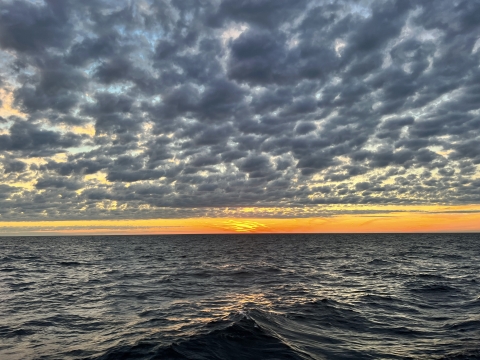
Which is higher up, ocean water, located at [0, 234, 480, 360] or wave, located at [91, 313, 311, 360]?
wave, located at [91, 313, 311, 360]

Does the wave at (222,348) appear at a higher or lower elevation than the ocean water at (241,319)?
higher

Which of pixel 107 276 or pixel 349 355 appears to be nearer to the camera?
pixel 349 355

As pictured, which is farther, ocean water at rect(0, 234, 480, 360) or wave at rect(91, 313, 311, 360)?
ocean water at rect(0, 234, 480, 360)

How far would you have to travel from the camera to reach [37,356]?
11711 mm

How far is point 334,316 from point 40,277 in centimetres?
→ 2950

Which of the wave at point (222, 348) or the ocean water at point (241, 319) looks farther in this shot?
the ocean water at point (241, 319)

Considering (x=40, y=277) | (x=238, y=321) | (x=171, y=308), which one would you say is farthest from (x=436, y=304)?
(x=40, y=277)

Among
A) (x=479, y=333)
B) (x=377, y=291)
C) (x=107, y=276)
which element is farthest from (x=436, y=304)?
(x=107, y=276)

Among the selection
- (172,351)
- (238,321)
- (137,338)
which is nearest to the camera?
(172,351)

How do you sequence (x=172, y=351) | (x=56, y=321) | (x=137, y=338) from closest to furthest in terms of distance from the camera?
(x=172, y=351)
(x=137, y=338)
(x=56, y=321)

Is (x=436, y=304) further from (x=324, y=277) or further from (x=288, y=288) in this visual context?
(x=324, y=277)

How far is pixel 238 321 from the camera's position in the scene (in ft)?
49.1

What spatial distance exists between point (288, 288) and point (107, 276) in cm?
1879

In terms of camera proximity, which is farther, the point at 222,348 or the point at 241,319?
the point at 241,319
